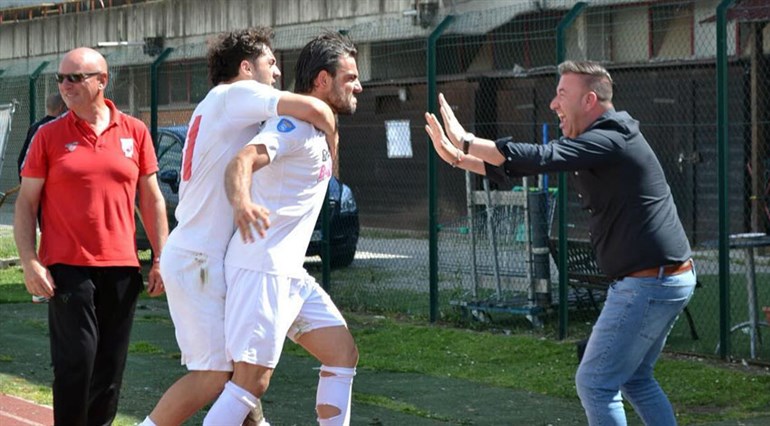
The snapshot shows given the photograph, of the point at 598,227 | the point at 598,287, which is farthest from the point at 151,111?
the point at 598,227

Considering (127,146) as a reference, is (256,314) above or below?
below

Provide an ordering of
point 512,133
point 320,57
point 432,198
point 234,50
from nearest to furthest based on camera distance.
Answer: point 320,57
point 234,50
point 432,198
point 512,133

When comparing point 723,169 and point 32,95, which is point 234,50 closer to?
point 723,169

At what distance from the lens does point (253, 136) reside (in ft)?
17.9

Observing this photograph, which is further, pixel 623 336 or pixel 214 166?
pixel 623 336

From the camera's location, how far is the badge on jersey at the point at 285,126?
17.0 ft

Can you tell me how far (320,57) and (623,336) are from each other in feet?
5.70

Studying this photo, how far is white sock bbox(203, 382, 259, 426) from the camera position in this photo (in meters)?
5.23

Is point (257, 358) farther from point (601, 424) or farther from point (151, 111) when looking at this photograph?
point (151, 111)

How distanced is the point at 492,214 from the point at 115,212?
5.32 meters

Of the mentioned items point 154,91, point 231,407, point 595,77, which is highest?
point 154,91

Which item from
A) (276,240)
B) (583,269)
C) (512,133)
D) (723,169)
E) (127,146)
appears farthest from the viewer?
(512,133)

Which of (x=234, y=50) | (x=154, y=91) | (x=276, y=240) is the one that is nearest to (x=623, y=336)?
(x=276, y=240)

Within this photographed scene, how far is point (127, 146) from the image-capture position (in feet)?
20.4
